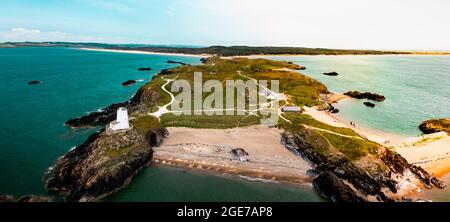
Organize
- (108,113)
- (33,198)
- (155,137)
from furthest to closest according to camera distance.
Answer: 1. (108,113)
2. (155,137)
3. (33,198)

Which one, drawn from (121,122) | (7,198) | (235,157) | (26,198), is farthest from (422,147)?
(7,198)

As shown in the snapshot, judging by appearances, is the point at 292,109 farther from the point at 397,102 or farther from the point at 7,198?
the point at 7,198

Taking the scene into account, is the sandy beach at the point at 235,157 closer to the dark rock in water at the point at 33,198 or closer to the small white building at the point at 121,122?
the small white building at the point at 121,122

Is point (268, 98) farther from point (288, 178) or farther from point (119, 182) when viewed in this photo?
point (119, 182)

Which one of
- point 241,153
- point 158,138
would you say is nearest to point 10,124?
point 158,138

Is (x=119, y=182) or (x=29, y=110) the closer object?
(x=119, y=182)

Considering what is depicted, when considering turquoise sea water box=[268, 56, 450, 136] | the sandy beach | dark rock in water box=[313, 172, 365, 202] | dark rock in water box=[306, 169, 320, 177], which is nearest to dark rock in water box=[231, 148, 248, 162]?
the sandy beach

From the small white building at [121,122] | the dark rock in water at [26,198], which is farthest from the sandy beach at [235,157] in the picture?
the dark rock in water at [26,198]
